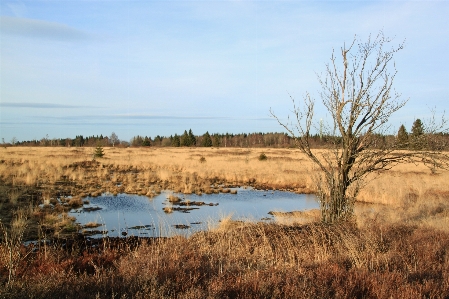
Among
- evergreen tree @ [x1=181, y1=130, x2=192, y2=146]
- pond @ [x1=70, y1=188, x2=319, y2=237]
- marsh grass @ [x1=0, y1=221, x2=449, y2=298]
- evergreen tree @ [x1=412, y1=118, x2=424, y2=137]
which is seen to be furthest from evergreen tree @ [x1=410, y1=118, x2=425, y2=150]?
evergreen tree @ [x1=181, y1=130, x2=192, y2=146]

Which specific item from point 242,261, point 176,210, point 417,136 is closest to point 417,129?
point 417,136

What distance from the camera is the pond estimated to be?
11441mm

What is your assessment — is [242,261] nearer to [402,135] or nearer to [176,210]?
[402,135]

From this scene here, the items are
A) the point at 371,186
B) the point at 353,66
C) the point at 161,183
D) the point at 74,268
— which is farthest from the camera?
the point at 161,183

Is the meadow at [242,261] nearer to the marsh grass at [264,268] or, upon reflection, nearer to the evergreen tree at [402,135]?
the marsh grass at [264,268]

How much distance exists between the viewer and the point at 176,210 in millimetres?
15094

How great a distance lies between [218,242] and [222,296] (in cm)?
327

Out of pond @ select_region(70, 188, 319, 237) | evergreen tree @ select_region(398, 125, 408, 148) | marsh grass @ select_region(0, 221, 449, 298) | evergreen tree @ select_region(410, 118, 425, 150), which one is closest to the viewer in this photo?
marsh grass @ select_region(0, 221, 449, 298)

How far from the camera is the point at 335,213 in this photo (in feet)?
32.2

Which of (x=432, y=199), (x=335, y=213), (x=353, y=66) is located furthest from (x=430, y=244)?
(x=432, y=199)

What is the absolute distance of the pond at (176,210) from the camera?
37.5ft

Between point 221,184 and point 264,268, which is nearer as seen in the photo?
point 264,268

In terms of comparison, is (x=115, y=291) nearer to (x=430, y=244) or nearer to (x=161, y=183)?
(x=430, y=244)

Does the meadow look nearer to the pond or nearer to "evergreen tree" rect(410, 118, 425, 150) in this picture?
the pond
